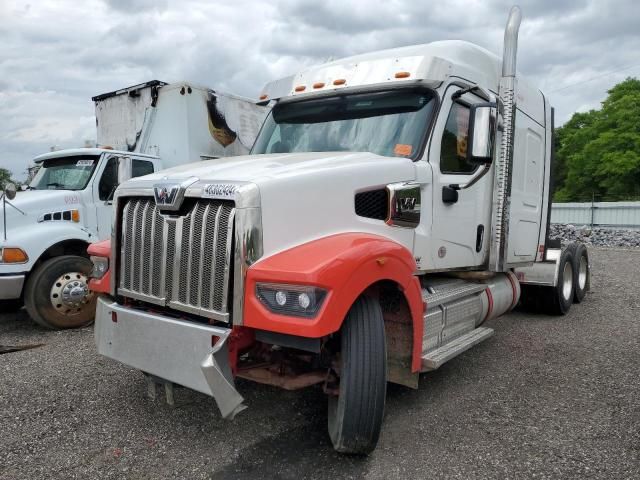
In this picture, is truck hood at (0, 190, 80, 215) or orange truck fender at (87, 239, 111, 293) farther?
truck hood at (0, 190, 80, 215)

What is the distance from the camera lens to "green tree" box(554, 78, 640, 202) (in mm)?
40531

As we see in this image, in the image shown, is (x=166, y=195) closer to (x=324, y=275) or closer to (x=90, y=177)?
(x=324, y=275)

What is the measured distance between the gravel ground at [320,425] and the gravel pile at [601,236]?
14578 millimetres

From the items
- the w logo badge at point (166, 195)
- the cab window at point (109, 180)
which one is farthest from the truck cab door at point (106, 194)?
the w logo badge at point (166, 195)

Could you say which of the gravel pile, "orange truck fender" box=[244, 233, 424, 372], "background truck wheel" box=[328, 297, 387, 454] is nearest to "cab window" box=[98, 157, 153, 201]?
"orange truck fender" box=[244, 233, 424, 372]

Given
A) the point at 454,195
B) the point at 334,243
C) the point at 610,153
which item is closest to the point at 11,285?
the point at 334,243

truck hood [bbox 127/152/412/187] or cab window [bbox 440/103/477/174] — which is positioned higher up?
cab window [bbox 440/103/477/174]

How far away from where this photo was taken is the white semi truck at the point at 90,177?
6.03 meters

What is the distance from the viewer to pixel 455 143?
4.49 metres

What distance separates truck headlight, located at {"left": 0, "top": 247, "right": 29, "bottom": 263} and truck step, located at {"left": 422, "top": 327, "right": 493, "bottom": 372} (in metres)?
4.63

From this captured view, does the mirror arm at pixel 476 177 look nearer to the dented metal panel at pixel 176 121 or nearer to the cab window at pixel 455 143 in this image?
the cab window at pixel 455 143

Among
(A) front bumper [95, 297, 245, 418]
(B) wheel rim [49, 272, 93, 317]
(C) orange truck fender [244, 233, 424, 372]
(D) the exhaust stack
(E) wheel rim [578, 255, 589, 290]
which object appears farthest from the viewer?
(E) wheel rim [578, 255, 589, 290]

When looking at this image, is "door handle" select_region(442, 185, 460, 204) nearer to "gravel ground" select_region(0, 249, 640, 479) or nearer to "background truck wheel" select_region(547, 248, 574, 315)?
"gravel ground" select_region(0, 249, 640, 479)

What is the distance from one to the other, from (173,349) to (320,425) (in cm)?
127
